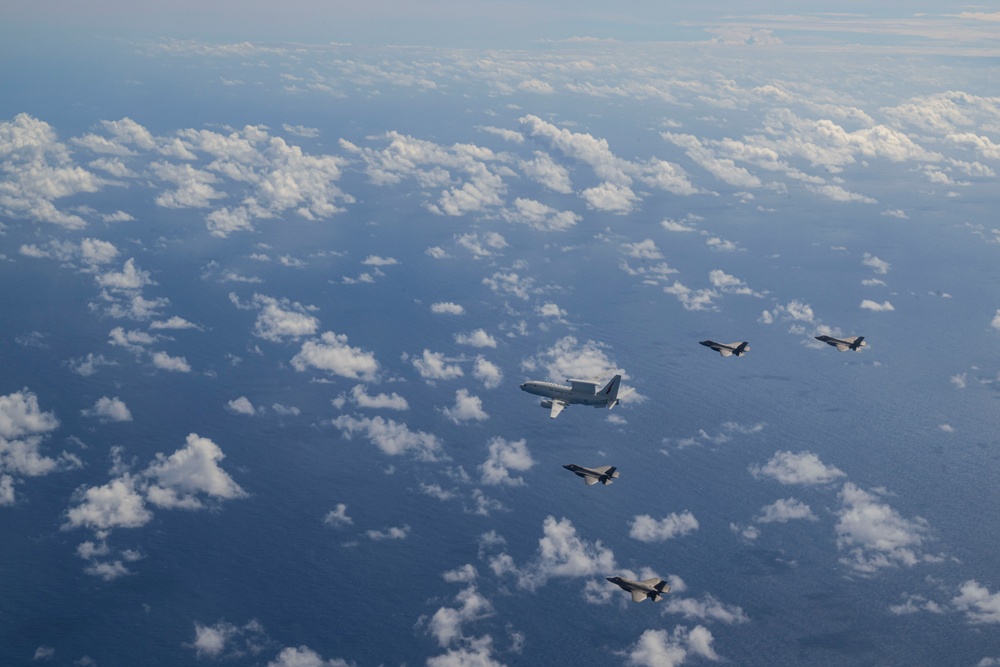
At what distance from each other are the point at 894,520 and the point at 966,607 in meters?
28.5

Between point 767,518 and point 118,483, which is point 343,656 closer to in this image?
point 118,483

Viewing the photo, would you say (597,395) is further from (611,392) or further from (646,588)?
(646,588)

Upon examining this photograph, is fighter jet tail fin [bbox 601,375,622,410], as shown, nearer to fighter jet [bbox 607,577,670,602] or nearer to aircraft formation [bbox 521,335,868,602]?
aircraft formation [bbox 521,335,868,602]

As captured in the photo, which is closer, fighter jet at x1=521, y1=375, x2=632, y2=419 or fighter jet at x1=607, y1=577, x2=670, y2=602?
fighter jet at x1=521, y1=375, x2=632, y2=419

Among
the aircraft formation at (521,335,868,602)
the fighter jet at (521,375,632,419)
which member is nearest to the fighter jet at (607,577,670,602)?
the aircraft formation at (521,335,868,602)

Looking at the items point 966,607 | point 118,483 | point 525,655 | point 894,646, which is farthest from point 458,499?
point 966,607

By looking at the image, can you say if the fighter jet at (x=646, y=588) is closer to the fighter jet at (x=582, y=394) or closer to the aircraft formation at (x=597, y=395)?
the aircraft formation at (x=597, y=395)

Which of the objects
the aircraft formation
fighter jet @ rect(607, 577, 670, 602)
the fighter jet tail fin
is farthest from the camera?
fighter jet @ rect(607, 577, 670, 602)

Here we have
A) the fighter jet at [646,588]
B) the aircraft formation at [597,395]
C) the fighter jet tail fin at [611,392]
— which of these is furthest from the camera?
the fighter jet at [646,588]

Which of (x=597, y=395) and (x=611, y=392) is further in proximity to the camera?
(x=611, y=392)

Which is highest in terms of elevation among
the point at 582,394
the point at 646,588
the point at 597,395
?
the point at 582,394

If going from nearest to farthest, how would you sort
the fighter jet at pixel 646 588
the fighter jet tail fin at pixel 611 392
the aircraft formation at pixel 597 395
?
the aircraft formation at pixel 597 395 < the fighter jet tail fin at pixel 611 392 < the fighter jet at pixel 646 588

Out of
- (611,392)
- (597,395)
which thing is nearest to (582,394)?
(597,395)

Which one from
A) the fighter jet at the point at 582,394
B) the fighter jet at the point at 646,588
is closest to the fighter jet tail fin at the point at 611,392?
the fighter jet at the point at 582,394
